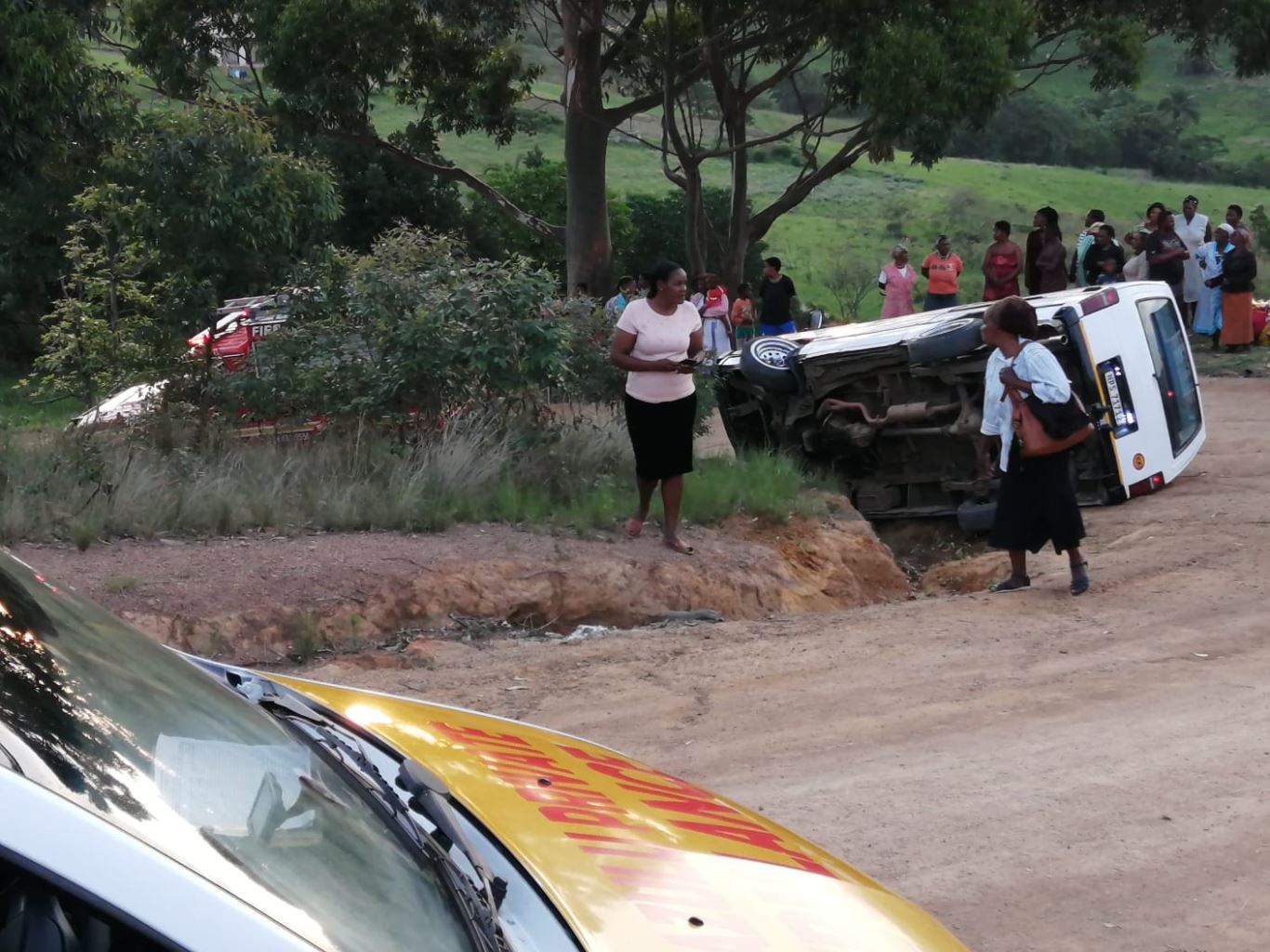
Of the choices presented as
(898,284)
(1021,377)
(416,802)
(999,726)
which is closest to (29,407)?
(898,284)

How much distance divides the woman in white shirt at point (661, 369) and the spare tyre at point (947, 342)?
2366 millimetres

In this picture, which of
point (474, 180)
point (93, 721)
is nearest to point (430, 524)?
point (93, 721)

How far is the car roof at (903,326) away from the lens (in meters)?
10.4

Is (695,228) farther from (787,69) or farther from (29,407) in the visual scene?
(29,407)

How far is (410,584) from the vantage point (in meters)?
8.02

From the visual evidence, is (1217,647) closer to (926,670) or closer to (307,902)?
(926,670)

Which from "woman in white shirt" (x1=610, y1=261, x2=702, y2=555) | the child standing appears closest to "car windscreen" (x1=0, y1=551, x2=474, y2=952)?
"woman in white shirt" (x1=610, y1=261, x2=702, y2=555)

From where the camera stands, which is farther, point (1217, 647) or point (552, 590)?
point (552, 590)

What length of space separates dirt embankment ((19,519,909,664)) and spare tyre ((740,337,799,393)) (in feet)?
5.65

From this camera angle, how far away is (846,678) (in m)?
6.90

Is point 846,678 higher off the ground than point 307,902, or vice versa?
point 307,902

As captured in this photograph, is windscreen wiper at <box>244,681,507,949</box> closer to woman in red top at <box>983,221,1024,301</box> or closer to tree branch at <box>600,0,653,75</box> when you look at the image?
woman in red top at <box>983,221,1024,301</box>

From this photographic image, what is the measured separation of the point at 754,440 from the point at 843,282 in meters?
25.7

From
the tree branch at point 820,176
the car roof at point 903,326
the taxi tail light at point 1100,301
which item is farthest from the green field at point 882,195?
the taxi tail light at point 1100,301
